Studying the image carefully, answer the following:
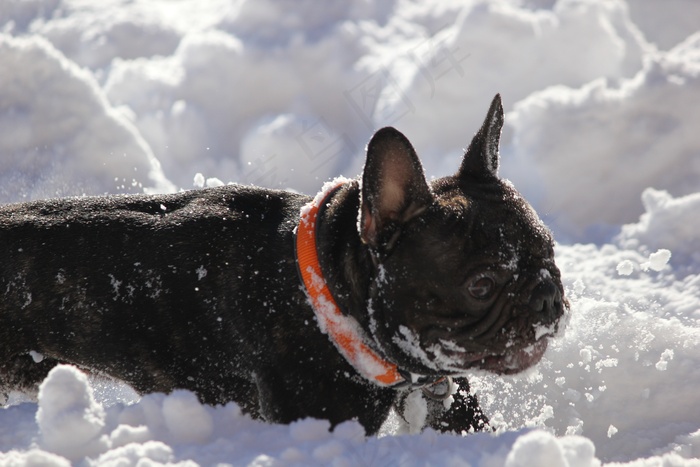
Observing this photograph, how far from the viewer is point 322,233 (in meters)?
2.93

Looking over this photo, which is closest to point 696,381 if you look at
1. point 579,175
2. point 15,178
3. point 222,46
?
point 579,175

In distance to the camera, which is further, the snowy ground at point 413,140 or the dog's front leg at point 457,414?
the dog's front leg at point 457,414

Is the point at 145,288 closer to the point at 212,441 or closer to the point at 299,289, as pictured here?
the point at 299,289

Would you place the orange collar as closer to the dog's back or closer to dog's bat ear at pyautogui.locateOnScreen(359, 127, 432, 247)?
the dog's back

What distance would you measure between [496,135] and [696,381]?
1.77m

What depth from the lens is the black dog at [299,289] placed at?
Answer: 2736 millimetres

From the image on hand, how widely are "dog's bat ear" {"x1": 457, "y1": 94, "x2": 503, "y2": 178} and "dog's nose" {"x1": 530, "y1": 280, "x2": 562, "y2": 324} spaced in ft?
1.90

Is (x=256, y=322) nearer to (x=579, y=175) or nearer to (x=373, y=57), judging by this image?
(x=579, y=175)

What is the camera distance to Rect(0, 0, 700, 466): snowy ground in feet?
8.32

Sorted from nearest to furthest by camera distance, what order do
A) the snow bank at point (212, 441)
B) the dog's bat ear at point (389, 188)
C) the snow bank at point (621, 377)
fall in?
the snow bank at point (212, 441) → the dog's bat ear at point (389, 188) → the snow bank at point (621, 377)

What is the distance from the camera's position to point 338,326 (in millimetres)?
2846

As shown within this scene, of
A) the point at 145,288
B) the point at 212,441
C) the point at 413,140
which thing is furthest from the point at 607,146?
the point at 212,441

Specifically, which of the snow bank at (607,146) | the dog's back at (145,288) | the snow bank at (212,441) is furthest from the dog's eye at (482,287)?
the snow bank at (607,146)

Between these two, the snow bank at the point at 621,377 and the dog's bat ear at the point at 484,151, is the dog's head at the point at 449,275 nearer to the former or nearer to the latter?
the dog's bat ear at the point at 484,151
